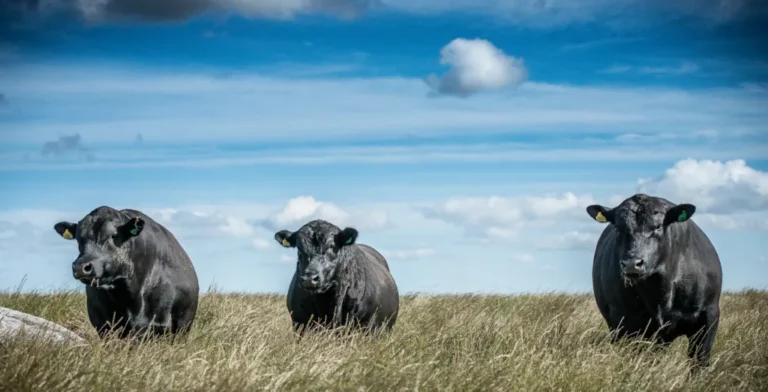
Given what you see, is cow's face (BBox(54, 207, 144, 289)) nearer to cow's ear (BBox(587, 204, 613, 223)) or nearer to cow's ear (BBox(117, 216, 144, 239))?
cow's ear (BBox(117, 216, 144, 239))

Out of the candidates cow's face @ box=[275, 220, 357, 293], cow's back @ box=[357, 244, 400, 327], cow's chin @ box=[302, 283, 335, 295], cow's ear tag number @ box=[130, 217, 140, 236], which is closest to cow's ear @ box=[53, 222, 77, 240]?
cow's ear tag number @ box=[130, 217, 140, 236]

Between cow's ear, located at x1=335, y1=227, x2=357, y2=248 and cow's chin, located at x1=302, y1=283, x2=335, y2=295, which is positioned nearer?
cow's chin, located at x1=302, y1=283, x2=335, y2=295

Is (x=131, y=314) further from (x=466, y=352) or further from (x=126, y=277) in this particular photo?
(x=466, y=352)

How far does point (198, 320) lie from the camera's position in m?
12.9

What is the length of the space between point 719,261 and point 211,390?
6767 mm

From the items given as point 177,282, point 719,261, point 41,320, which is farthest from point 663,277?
point 41,320

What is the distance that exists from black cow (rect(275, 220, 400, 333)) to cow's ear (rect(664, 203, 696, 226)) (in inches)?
137

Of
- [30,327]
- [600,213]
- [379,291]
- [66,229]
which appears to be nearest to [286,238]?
[379,291]

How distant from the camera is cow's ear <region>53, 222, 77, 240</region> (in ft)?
32.2

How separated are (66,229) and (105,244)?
86 centimetres

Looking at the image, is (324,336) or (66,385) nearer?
(66,385)

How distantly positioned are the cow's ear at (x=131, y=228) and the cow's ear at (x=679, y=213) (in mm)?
5677

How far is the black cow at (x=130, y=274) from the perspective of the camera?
9281 millimetres

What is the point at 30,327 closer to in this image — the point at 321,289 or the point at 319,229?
the point at 321,289
